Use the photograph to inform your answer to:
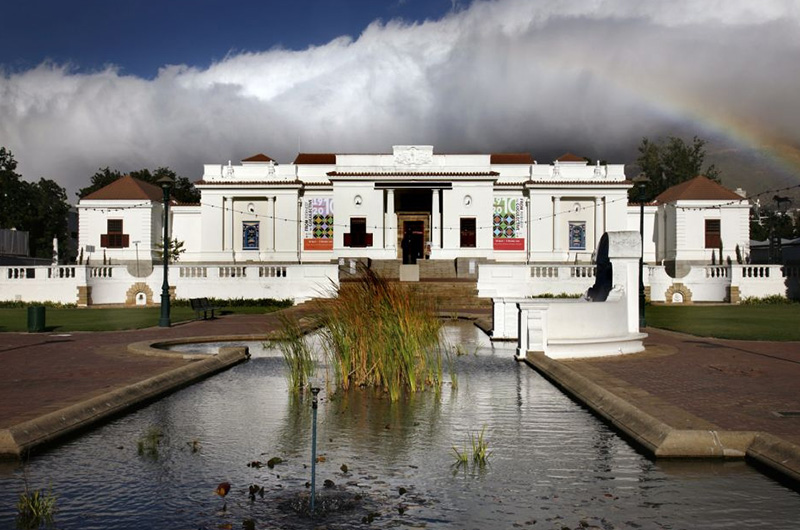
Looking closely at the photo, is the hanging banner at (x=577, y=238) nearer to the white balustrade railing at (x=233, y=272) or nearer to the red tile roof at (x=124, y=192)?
the white balustrade railing at (x=233, y=272)

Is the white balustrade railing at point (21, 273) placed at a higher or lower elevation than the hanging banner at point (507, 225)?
lower

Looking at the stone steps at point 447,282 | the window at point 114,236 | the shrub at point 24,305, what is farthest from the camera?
the window at point 114,236

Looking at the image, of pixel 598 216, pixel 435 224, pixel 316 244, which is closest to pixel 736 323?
pixel 435 224

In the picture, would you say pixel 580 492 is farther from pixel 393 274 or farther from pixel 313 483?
pixel 393 274

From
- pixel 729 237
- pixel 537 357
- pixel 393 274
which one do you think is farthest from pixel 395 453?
pixel 729 237

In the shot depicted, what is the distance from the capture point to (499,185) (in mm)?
56531

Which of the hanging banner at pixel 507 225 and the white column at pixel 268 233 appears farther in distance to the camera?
the white column at pixel 268 233

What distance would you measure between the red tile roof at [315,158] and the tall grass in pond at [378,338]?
4866 centimetres

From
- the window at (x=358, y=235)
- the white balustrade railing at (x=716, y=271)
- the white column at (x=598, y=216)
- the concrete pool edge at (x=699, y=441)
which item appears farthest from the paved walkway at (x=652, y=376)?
the white column at (x=598, y=216)

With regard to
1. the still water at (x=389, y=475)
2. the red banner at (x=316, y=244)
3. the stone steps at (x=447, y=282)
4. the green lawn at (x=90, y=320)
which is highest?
the red banner at (x=316, y=244)

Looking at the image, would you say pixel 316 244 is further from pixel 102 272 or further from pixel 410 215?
pixel 102 272

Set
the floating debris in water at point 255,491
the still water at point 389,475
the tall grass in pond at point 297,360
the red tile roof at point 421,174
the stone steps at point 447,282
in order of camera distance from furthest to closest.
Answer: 1. the red tile roof at point 421,174
2. the stone steps at point 447,282
3. the tall grass in pond at point 297,360
4. the floating debris in water at point 255,491
5. the still water at point 389,475

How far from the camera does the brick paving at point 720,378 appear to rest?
9.23m

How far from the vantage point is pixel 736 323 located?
26594 mm
